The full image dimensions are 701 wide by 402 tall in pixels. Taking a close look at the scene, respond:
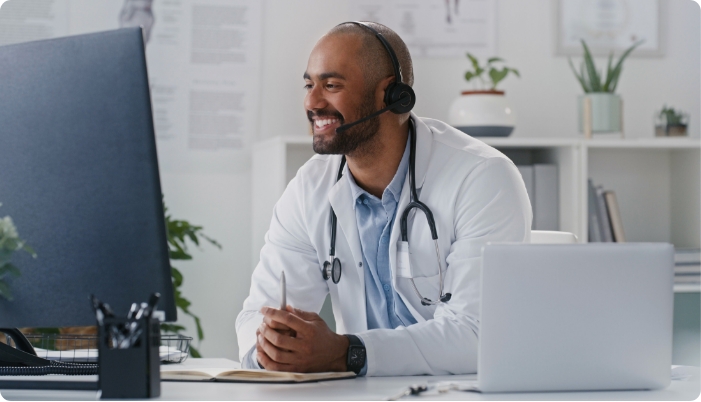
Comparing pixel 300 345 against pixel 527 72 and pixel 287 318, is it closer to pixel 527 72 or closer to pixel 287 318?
pixel 287 318

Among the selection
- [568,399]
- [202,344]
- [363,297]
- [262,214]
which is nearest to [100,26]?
[262,214]

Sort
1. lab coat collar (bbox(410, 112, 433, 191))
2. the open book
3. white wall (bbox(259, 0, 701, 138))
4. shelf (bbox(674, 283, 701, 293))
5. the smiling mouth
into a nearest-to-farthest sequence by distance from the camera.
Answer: the open book < lab coat collar (bbox(410, 112, 433, 191)) < the smiling mouth < shelf (bbox(674, 283, 701, 293)) < white wall (bbox(259, 0, 701, 138))

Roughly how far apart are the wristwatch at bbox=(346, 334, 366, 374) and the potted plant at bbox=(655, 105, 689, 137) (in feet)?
7.38

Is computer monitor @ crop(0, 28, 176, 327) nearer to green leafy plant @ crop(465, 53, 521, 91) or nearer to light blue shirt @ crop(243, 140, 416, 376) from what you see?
light blue shirt @ crop(243, 140, 416, 376)

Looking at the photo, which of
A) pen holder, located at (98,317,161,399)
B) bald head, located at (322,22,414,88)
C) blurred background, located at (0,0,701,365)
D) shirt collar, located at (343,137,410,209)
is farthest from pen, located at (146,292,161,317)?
blurred background, located at (0,0,701,365)

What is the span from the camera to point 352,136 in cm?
189

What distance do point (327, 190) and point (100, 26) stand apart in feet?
5.26

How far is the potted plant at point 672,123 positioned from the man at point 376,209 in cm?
156

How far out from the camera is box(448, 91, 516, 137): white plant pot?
2980 millimetres

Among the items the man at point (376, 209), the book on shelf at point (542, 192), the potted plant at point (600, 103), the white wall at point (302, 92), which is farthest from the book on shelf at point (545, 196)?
the man at point (376, 209)

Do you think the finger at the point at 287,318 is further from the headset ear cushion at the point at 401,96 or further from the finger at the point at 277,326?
the headset ear cushion at the point at 401,96

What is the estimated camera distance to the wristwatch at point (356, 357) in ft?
4.44

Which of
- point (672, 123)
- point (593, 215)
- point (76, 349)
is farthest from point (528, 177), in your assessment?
point (76, 349)

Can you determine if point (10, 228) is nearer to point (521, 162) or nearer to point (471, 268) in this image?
point (471, 268)
